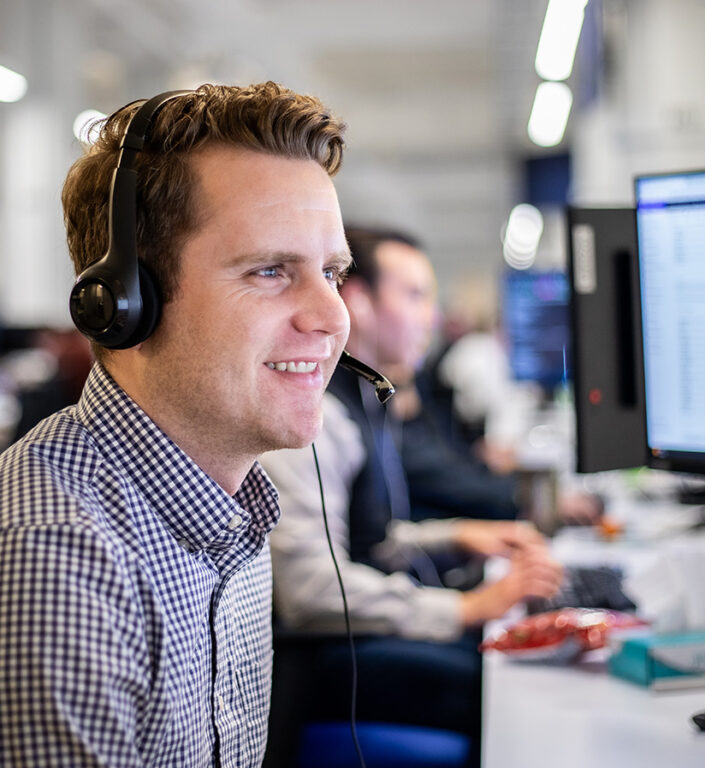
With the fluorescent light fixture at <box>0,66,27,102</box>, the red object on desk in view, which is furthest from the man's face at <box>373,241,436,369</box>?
the fluorescent light fixture at <box>0,66,27,102</box>

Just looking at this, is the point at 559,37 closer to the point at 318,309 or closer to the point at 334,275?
the point at 334,275

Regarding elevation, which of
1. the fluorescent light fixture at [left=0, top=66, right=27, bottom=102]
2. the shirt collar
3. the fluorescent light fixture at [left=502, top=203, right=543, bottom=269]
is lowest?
the shirt collar

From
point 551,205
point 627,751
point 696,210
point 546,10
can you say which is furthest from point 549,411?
point 551,205

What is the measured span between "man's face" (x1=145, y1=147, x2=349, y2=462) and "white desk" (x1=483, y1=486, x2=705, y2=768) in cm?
46

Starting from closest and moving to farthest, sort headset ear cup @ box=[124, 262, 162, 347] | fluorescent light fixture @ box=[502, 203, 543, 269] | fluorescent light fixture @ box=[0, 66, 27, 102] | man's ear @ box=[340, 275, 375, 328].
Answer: headset ear cup @ box=[124, 262, 162, 347]
man's ear @ box=[340, 275, 375, 328]
fluorescent light fixture @ box=[0, 66, 27, 102]
fluorescent light fixture @ box=[502, 203, 543, 269]

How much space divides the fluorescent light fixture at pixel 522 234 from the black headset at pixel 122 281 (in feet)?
35.6

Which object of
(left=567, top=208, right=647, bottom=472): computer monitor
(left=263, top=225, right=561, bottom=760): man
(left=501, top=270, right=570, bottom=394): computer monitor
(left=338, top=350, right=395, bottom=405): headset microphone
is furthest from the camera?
(left=501, top=270, right=570, bottom=394): computer monitor

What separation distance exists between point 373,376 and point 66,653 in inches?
24.0

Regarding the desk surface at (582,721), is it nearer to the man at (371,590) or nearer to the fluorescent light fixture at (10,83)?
the man at (371,590)

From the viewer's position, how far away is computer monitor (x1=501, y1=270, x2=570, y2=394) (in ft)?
16.0

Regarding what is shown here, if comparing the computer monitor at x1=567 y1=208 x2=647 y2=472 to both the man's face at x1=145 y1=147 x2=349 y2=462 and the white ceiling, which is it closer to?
the man's face at x1=145 y1=147 x2=349 y2=462

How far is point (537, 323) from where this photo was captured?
4934mm

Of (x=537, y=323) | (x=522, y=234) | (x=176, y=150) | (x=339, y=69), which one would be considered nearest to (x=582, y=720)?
(x=176, y=150)

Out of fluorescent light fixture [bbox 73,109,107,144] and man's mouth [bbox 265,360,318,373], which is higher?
fluorescent light fixture [bbox 73,109,107,144]
